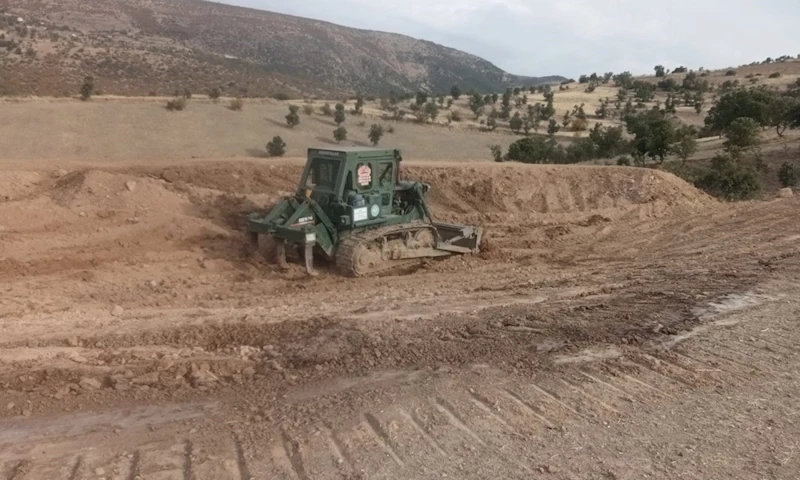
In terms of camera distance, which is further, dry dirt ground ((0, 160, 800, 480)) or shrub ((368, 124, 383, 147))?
shrub ((368, 124, 383, 147))

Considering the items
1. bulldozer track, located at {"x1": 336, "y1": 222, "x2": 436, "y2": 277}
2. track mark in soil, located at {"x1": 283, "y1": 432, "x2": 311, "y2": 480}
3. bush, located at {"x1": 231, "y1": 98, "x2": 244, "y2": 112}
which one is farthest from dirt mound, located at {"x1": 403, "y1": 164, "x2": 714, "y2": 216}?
bush, located at {"x1": 231, "y1": 98, "x2": 244, "y2": 112}

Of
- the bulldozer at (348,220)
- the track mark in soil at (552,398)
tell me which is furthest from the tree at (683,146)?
the track mark in soil at (552,398)

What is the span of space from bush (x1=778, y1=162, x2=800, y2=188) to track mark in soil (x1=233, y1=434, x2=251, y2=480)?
831 inches

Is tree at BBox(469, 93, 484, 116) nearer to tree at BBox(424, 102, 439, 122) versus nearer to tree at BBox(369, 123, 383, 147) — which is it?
tree at BBox(424, 102, 439, 122)

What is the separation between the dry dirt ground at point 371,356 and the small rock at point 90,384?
25 mm

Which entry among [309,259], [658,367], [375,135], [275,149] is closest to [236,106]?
[375,135]

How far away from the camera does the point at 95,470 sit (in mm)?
4562

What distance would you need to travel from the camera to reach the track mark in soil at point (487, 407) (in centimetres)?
517

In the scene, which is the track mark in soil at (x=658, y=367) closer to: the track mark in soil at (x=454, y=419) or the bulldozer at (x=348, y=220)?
the track mark in soil at (x=454, y=419)

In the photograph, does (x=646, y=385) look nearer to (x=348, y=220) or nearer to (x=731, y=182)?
(x=348, y=220)

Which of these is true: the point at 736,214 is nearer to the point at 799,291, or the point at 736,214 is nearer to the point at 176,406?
the point at 799,291

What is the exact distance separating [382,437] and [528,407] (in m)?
1.29

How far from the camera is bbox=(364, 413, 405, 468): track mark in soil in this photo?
4.74 m

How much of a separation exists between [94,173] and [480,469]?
423 inches
